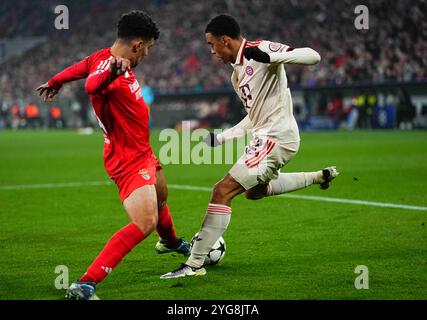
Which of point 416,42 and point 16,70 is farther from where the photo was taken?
point 16,70

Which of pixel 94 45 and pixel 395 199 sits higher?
pixel 94 45

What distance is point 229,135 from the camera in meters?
7.63

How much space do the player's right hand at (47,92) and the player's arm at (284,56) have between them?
1.69 meters

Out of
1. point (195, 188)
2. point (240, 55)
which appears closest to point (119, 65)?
point (240, 55)

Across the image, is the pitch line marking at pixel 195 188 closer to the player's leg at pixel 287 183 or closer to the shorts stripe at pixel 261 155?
the player's leg at pixel 287 183

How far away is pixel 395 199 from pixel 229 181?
5326mm

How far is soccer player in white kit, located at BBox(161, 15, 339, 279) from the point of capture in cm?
675

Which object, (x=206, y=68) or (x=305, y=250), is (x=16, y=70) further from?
(x=305, y=250)

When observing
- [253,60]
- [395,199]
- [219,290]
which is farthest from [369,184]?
[219,290]

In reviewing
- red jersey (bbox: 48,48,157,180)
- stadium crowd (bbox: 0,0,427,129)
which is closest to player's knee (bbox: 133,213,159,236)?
red jersey (bbox: 48,48,157,180)

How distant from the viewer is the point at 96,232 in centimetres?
916

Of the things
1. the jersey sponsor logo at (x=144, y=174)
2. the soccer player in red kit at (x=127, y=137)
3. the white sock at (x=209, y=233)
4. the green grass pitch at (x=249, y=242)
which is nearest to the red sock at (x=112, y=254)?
the soccer player in red kit at (x=127, y=137)

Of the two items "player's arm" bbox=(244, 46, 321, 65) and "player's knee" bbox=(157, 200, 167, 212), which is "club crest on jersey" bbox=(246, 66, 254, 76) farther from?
"player's knee" bbox=(157, 200, 167, 212)
